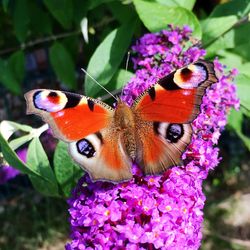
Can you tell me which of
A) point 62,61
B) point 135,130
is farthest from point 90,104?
point 62,61

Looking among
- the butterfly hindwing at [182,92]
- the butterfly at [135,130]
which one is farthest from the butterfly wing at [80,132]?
the butterfly hindwing at [182,92]

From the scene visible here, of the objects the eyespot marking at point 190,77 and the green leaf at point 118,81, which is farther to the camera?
the green leaf at point 118,81

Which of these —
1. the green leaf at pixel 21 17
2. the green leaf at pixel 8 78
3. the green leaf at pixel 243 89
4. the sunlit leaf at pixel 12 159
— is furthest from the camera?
the green leaf at pixel 8 78

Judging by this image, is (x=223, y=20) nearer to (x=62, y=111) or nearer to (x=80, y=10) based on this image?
(x=80, y=10)

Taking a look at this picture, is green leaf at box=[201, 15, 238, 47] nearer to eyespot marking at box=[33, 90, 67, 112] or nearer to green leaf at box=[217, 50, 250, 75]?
green leaf at box=[217, 50, 250, 75]

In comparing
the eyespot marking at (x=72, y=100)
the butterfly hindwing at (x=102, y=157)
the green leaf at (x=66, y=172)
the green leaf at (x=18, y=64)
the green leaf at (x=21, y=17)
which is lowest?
the green leaf at (x=18, y=64)

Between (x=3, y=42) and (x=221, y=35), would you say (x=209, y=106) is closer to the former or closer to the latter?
(x=221, y=35)

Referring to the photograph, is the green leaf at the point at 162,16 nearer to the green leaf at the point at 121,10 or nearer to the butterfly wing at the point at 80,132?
the green leaf at the point at 121,10
